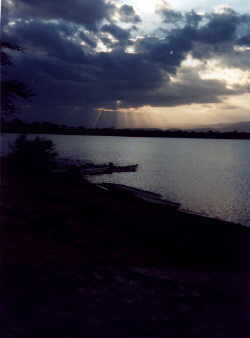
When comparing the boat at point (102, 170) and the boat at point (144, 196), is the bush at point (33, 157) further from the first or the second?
the boat at point (102, 170)

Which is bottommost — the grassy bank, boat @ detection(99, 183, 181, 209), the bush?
boat @ detection(99, 183, 181, 209)

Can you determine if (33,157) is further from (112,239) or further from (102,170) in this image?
(112,239)

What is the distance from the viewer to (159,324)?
2209mm

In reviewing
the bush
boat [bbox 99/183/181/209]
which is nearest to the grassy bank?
boat [bbox 99/183/181/209]

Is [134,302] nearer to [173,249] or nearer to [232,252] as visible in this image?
[173,249]

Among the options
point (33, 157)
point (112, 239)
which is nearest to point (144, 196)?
point (33, 157)

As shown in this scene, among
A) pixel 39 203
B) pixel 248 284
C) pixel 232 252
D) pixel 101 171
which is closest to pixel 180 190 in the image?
pixel 101 171

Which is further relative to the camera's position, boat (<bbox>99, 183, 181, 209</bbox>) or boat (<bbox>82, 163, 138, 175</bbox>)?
boat (<bbox>82, 163, 138, 175</bbox>)

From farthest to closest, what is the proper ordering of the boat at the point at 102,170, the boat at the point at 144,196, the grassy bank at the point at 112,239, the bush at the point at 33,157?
the boat at the point at 102,170 → the bush at the point at 33,157 → the boat at the point at 144,196 → the grassy bank at the point at 112,239

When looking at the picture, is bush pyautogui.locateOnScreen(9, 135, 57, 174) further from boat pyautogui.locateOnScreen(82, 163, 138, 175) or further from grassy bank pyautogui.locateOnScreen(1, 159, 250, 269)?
grassy bank pyautogui.locateOnScreen(1, 159, 250, 269)

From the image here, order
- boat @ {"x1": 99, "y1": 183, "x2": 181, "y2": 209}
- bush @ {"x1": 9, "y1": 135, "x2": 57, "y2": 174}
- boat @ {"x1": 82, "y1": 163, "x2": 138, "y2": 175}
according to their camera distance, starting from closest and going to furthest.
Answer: boat @ {"x1": 99, "y1": 183, "x2": 181, "y2": 209} < bush @ {"x1": 9, "y1": 135, "x2": 57, "y2": 174} < boat @ {"x1": 82, "y1": 163, "x2": 138, "y2": 175}

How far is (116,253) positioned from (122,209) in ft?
30.8

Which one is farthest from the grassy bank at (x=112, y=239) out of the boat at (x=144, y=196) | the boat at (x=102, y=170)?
the boat at (x=102, y=170)

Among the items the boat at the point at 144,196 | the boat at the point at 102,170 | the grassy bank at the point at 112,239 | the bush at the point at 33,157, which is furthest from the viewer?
the boat at the point at 102,170
